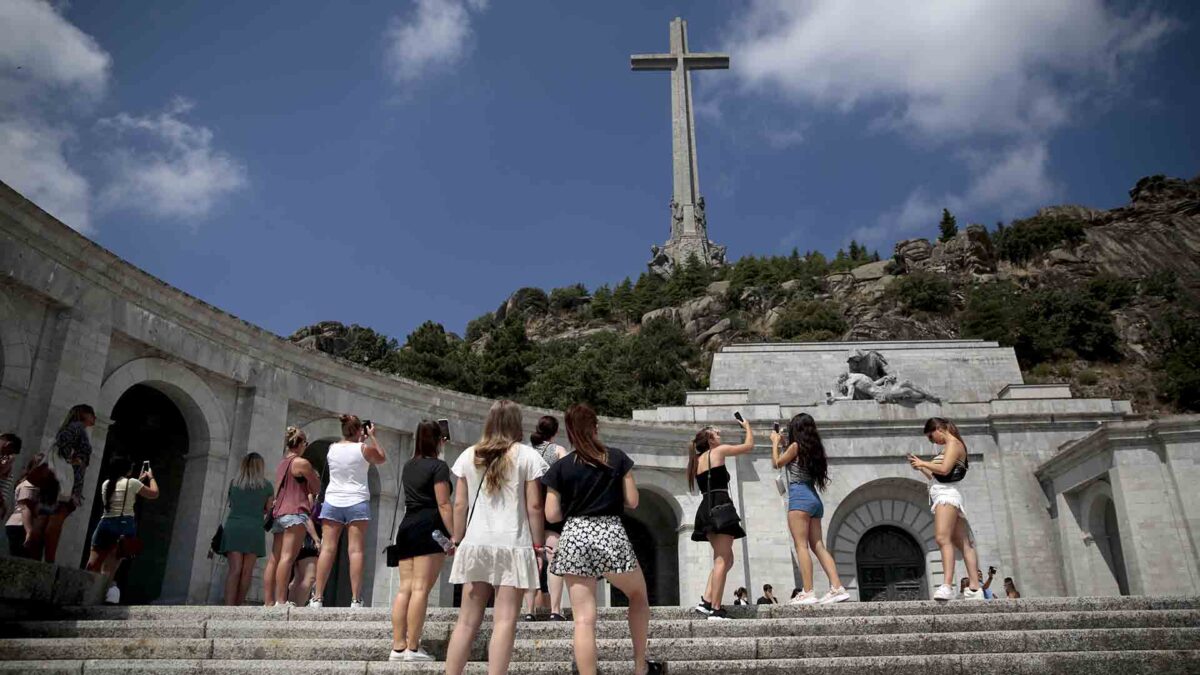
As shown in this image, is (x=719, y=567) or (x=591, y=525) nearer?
(x=591, y=525)

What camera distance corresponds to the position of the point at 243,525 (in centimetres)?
1023

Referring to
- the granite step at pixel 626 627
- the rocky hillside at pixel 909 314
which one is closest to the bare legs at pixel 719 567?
the granite step at pixel 626 627

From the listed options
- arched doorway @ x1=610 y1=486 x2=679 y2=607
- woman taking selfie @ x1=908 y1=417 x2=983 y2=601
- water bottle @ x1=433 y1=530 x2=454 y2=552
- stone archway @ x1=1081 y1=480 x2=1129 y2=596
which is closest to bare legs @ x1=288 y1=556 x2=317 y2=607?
water bottle @ x1=433 y1=530 x2=454 y2=552

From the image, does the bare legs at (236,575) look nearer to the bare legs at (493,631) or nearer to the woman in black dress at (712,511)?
the woman in black dress at (712,511)

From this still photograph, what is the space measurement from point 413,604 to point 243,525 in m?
4.36

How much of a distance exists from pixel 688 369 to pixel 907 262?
2053 centimetres

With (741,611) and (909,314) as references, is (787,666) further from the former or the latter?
(909,314)

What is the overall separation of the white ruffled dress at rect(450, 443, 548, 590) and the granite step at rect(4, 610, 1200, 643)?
215 cm

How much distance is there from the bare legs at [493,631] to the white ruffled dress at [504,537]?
73mm

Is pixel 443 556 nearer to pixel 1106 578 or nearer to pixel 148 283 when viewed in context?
pixel 148 283

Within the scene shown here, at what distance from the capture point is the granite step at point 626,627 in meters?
7.84

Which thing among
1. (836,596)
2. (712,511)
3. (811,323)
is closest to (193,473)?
(712,511)

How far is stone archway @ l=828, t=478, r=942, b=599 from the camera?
21.6m

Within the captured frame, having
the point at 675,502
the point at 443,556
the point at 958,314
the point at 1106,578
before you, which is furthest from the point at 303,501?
A: the point at 958,314
